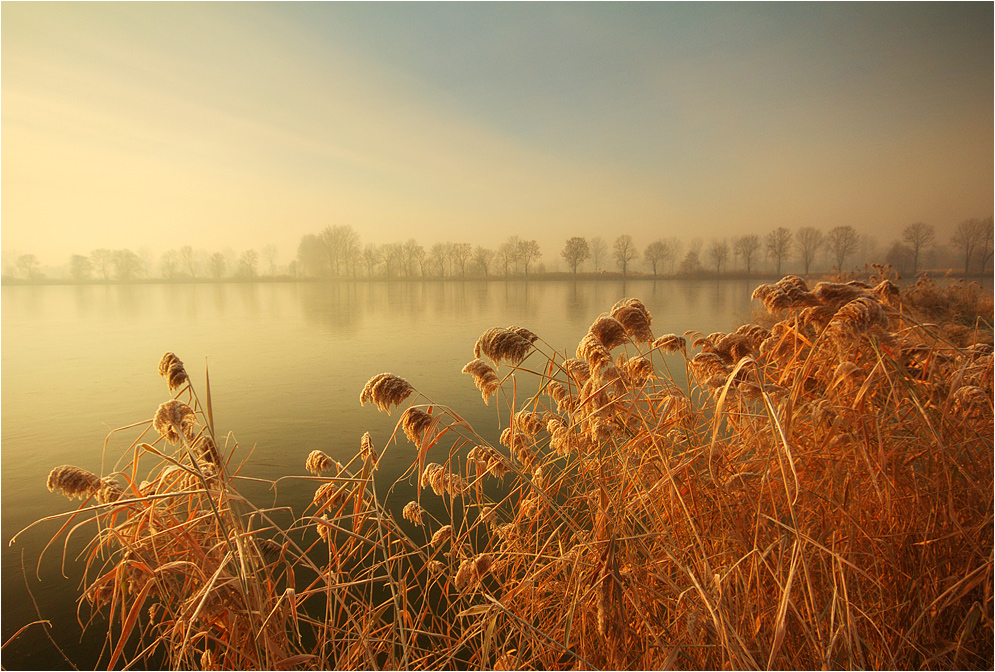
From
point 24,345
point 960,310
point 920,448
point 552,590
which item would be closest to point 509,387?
point 552,590

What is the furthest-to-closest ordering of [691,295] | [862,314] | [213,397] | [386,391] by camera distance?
[691,295]
[213,397]
[386,391]
[862,314]

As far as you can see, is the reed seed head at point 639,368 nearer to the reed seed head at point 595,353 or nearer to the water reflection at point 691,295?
the reed seed head at point 595,353

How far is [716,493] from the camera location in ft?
6.52

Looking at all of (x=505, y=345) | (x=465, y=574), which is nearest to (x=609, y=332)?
(x=505, y=345)

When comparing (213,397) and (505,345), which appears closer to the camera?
(505,345)

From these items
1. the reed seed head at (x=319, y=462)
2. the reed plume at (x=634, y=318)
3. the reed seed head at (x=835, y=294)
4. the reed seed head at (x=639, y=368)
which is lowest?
the reed seed head at (x=319, y=462)

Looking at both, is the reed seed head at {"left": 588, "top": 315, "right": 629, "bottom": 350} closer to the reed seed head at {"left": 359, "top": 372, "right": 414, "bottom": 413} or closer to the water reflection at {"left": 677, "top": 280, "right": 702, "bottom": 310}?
the reed seed head at {"left": 359, "top": 372, "right": 414, "bottom": 413}

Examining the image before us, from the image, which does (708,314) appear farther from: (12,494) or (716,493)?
(12,494)

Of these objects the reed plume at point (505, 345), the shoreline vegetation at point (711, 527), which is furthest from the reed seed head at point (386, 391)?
the reed plume at point (505, 345)

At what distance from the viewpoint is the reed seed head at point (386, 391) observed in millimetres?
1661

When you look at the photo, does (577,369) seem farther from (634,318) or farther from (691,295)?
(691,295)

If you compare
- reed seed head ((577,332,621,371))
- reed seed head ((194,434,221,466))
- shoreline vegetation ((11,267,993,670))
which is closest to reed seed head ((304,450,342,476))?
shoreline vegetation ((11,267,993,670))

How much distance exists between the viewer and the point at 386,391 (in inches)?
66.0

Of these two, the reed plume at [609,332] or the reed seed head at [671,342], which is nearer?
the reed plume at [609,332]
